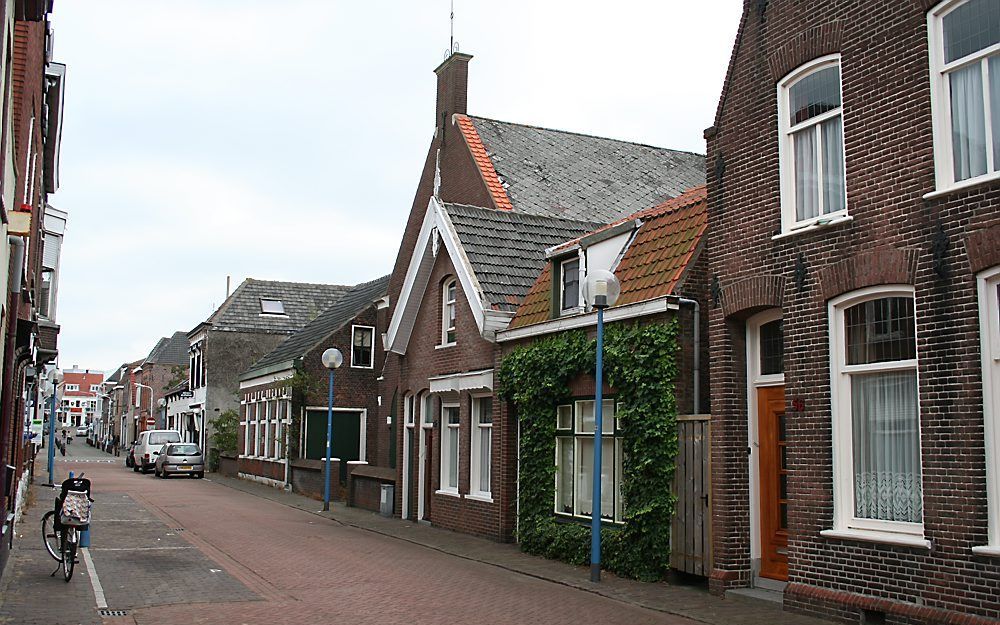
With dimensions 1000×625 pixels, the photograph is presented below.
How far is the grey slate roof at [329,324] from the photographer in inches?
1432

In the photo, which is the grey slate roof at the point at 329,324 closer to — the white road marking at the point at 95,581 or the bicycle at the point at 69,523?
the white road marking at the point at 95,581

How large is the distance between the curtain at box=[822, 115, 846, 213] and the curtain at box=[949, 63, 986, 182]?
4.86 feet

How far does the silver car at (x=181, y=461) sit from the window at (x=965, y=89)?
112ft

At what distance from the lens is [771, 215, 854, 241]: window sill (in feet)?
36.9

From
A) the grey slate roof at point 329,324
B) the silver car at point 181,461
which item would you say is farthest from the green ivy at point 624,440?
the silver car at point 181,461

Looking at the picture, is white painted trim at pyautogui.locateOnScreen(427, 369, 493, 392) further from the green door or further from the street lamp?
the green door

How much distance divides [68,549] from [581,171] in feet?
64.2

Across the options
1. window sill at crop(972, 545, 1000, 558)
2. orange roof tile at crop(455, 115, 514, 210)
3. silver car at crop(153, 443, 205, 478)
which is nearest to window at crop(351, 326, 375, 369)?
silver car at crop(153, 443, 205, 478)

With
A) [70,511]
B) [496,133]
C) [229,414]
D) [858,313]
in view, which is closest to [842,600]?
[858,313]

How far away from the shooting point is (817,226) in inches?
456

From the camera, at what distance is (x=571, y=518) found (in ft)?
52.7

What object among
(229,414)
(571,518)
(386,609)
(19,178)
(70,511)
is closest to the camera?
(386,609)

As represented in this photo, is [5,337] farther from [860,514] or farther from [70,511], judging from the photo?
[860,514]

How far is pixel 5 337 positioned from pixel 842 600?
433 inches
